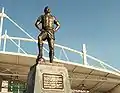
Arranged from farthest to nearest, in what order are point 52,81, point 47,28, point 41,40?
point 47,28 → point 41,40 → point 52,81

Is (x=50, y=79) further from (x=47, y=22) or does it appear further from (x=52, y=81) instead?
(x=47, y=22)

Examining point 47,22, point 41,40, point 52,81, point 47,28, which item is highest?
point 47,22

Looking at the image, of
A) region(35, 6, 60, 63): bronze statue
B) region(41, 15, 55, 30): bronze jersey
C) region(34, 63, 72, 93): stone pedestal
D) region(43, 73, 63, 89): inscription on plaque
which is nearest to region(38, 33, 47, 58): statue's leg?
region(35, 6, 60, 63): bronze statue

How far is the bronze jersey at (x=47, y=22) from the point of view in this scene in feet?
32.6

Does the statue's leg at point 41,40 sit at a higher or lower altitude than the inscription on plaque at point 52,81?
higher

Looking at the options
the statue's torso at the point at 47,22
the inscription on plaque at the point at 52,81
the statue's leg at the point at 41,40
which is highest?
the statue's torso at the point at 47,22

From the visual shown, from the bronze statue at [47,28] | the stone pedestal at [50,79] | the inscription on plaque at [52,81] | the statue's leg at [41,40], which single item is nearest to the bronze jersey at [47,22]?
the bronze statue at [47,28]

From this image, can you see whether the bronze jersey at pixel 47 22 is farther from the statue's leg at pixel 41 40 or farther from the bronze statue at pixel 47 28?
the statue's leg at pixel 41 40

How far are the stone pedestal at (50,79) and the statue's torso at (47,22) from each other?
4.59 feet

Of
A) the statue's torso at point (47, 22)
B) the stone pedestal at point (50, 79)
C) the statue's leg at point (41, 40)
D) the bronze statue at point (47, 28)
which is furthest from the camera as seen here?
the statue's torso at point (47, 22)

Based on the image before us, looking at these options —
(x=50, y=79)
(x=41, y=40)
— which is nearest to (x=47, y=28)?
(x=41, y=40)

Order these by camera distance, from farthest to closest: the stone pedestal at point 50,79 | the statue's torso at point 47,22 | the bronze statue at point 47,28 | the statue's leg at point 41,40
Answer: the statue's torso at point 47,22 < the bronze statue at point 47,28 < the statue's leg at point 41,40 < the stone pedestal at point 50,79

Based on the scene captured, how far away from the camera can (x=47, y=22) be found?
995 cm

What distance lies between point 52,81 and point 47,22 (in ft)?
7.28
